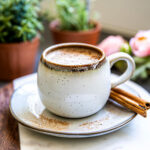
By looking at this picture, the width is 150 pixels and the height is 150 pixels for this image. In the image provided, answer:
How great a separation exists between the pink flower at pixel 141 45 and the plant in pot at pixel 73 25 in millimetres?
233

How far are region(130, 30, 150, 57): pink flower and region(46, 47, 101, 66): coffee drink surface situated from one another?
9.7 inches

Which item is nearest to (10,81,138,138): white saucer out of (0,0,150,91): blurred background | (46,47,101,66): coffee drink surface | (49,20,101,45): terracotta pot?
(46,47,101,66): coffee drink surface

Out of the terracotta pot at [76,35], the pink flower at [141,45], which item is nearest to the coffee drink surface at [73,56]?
the pink flower at [141,45]

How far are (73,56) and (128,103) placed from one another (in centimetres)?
16

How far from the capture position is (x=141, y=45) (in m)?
0.78

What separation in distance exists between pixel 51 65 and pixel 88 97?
3.9 inches

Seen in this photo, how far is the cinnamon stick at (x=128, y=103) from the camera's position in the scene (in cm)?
54

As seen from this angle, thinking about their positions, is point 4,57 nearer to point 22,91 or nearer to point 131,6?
point 22,91

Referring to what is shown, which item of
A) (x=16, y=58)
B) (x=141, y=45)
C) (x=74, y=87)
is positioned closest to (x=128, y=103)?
(x=74, y=87)

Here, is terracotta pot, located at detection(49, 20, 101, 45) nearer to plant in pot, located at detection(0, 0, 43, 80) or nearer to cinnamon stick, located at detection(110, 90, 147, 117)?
plant in pot, located at detection(0, 0, 43, 80)

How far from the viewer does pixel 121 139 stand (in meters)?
0.51

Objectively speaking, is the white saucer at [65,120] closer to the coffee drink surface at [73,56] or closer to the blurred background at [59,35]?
the coffee drink surface at [73,56]

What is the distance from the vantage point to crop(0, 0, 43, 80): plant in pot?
80cm

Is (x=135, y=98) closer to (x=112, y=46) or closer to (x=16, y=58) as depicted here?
→ (x=112, y=46)
